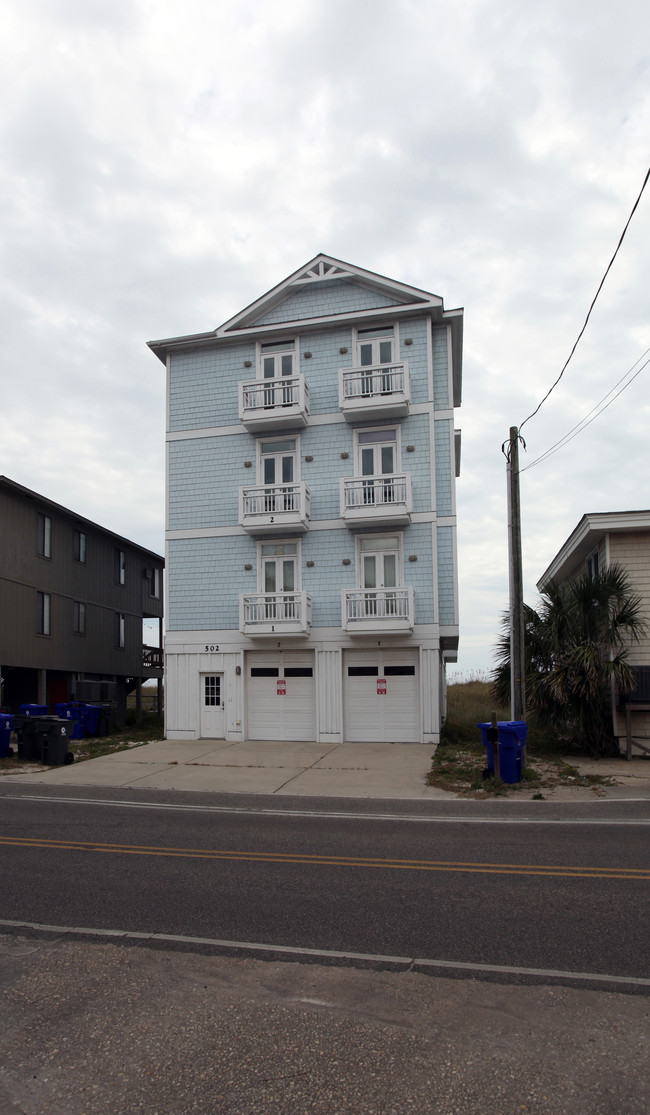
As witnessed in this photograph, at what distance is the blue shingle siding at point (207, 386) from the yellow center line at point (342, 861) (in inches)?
636

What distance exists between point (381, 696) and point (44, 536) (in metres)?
15.3

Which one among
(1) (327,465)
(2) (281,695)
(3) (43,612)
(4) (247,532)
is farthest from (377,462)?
(3) (43,612)

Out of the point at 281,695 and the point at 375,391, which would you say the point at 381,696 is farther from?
the point at 375,391

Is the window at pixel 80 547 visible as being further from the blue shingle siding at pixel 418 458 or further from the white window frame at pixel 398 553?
the blue shingle siding at pixel 418 458

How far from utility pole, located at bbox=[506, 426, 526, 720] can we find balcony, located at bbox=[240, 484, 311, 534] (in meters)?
7.44

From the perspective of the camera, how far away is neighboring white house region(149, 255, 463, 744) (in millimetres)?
21391

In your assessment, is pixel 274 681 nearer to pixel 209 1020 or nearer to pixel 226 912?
pixel 226 912

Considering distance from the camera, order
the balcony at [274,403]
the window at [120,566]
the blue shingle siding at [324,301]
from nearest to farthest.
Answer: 1. the balcony at [274,403]
2. the blue shingle siding at [324,301]
3. the window at [120,566]

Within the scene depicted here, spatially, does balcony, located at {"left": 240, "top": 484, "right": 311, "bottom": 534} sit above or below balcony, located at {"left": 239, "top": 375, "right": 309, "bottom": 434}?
below

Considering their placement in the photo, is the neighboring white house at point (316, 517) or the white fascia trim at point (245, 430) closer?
the neighboring white house at point (316, 517)

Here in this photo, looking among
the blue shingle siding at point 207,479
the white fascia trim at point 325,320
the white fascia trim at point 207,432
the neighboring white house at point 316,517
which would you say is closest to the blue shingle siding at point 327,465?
the neighboring white house at point 316,517

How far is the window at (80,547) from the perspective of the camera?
31781mm

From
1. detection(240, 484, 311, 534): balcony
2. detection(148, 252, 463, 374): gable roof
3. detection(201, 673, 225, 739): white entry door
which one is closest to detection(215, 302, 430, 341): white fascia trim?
detection(148, 252, 463, 374): gable roof

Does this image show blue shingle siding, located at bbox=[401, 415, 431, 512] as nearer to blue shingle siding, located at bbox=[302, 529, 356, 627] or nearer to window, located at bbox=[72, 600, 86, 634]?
blue shingle siding, located at bbox=[302, 529, 356, 627]
